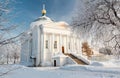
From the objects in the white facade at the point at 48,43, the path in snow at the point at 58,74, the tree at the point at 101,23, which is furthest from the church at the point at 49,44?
the tree at the point at 101,23

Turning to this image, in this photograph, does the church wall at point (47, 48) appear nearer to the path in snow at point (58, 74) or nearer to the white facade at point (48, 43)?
the white facade at point (48, 43)

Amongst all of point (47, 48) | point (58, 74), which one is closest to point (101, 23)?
point (58, 74)

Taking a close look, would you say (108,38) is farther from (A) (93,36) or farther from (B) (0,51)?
(B) (0,51)

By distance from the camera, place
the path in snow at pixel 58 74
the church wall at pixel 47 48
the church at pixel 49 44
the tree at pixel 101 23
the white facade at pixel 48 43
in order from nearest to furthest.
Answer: the tree at pixel 101 23
the path in snow at pixel 58 74
the church at pixel 49 44
the white facade at pixel 48 43
the church wall at pixel 47 48

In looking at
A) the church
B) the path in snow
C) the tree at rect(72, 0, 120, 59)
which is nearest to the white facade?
the church

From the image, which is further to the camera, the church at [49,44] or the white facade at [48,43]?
the white facade at [48,43]

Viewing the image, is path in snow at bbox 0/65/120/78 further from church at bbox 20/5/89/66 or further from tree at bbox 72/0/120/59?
church at bbox 20/5/89/66

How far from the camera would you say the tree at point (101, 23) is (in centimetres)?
1178

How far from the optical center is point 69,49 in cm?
4344

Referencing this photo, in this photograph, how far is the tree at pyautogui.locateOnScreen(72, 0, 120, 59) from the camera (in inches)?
464

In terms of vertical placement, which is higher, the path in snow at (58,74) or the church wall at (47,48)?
the church wall at (47,48)

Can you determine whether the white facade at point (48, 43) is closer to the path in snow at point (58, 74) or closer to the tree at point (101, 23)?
the path in snow at point (58, 74)

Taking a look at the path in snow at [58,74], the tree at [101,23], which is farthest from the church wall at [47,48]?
the tree at [101,23]

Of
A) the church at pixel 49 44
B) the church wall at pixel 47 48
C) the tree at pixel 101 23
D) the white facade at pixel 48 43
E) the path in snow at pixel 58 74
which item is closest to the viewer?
the tree at pixel 101 23
